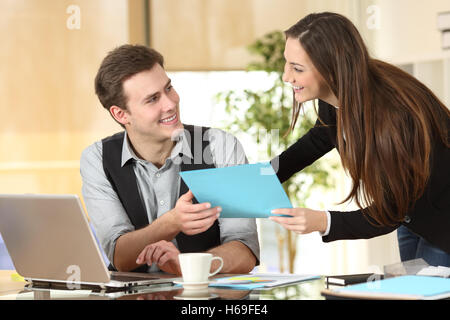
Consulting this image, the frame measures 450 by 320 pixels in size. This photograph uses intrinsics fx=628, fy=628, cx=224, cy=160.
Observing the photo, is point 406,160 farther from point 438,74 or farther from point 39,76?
point 39,76

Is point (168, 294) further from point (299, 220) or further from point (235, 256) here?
point (235, 256)

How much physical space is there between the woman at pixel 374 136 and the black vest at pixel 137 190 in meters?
0.46

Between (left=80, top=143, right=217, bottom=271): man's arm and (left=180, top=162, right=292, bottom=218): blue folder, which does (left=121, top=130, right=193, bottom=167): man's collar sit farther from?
(left=180, top=162, right=292, bottom=218): blue folder

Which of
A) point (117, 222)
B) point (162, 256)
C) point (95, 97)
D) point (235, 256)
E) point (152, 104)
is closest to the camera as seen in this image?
point (162, 256)

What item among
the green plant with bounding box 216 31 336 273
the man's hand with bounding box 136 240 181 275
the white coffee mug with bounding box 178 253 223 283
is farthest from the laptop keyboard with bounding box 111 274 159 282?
the green plant with bounding box 216 31 336 273

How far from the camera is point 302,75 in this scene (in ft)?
6.11

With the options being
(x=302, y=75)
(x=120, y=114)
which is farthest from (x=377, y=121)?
(x=120, y=114)

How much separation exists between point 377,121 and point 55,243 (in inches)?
35.7

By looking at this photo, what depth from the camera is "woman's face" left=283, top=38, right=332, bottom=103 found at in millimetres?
1851

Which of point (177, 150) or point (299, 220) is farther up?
point (177, 150)

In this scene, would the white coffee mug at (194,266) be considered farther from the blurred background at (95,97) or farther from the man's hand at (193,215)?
the blurred background at (95,97)
